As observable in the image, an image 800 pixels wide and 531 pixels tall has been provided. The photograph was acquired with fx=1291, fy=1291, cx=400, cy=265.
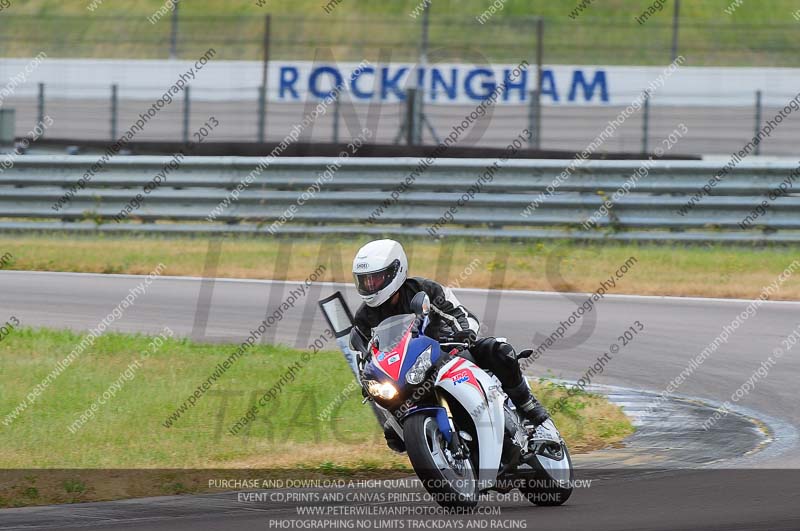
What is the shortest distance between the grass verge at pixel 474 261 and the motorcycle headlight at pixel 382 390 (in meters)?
8.97

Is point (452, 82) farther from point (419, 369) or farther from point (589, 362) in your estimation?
point (419, 369)

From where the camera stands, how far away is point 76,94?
25.7 m

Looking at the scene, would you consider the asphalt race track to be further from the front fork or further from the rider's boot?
the rider's boot

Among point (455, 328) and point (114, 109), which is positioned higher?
point (455, 328)

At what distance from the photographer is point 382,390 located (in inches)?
279

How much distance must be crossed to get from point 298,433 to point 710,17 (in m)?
29.2

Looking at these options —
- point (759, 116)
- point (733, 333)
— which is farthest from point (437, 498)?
point (759, 116)

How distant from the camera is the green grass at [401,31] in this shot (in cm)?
2877

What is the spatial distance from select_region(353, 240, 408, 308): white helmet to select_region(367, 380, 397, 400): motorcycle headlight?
0.58m

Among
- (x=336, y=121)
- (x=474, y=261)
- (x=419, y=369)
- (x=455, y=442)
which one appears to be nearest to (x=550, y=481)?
(x=455, y=442)

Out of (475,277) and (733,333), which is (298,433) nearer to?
(733,333)

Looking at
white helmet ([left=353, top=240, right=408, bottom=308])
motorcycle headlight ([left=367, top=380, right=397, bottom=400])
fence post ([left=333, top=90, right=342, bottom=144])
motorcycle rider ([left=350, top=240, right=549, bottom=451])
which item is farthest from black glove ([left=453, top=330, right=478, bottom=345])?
fence post ([left=333, top=90, right=342, bottom=144])

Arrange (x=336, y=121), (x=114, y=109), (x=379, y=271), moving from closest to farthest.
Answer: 1. (x=379, y=271)
2. (x=336, y=121)
3. (x=114, y=109)

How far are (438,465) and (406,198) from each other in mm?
11431
